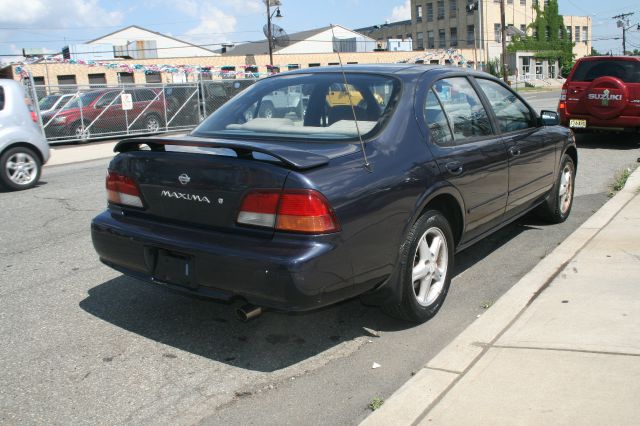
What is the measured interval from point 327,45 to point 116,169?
226 feet

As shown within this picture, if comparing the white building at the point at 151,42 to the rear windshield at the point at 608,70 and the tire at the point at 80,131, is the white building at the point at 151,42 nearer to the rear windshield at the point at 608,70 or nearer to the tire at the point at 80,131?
the tire at the point at 80,131

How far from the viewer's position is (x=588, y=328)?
367 cm

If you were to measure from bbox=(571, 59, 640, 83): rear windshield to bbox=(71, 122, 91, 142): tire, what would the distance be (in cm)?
1316

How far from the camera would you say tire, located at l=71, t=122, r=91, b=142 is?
1756 cm

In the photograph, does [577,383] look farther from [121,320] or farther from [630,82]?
[630,82]

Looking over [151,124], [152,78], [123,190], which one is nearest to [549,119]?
[123,190]

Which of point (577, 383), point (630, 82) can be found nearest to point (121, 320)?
point (577, 383)

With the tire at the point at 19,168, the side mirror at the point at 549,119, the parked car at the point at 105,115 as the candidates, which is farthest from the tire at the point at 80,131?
the side mirror at the point at 549,119

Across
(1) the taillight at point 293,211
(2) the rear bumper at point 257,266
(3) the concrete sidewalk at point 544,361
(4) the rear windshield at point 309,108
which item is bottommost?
(3) the concrete sidewalk at point 544,361

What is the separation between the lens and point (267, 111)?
14.5ft

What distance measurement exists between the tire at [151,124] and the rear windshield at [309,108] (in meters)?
15.8

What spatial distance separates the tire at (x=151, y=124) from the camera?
1955cm

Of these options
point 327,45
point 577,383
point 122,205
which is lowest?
point 577,383

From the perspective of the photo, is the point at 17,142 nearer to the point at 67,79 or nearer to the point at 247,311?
the point at 247,311
